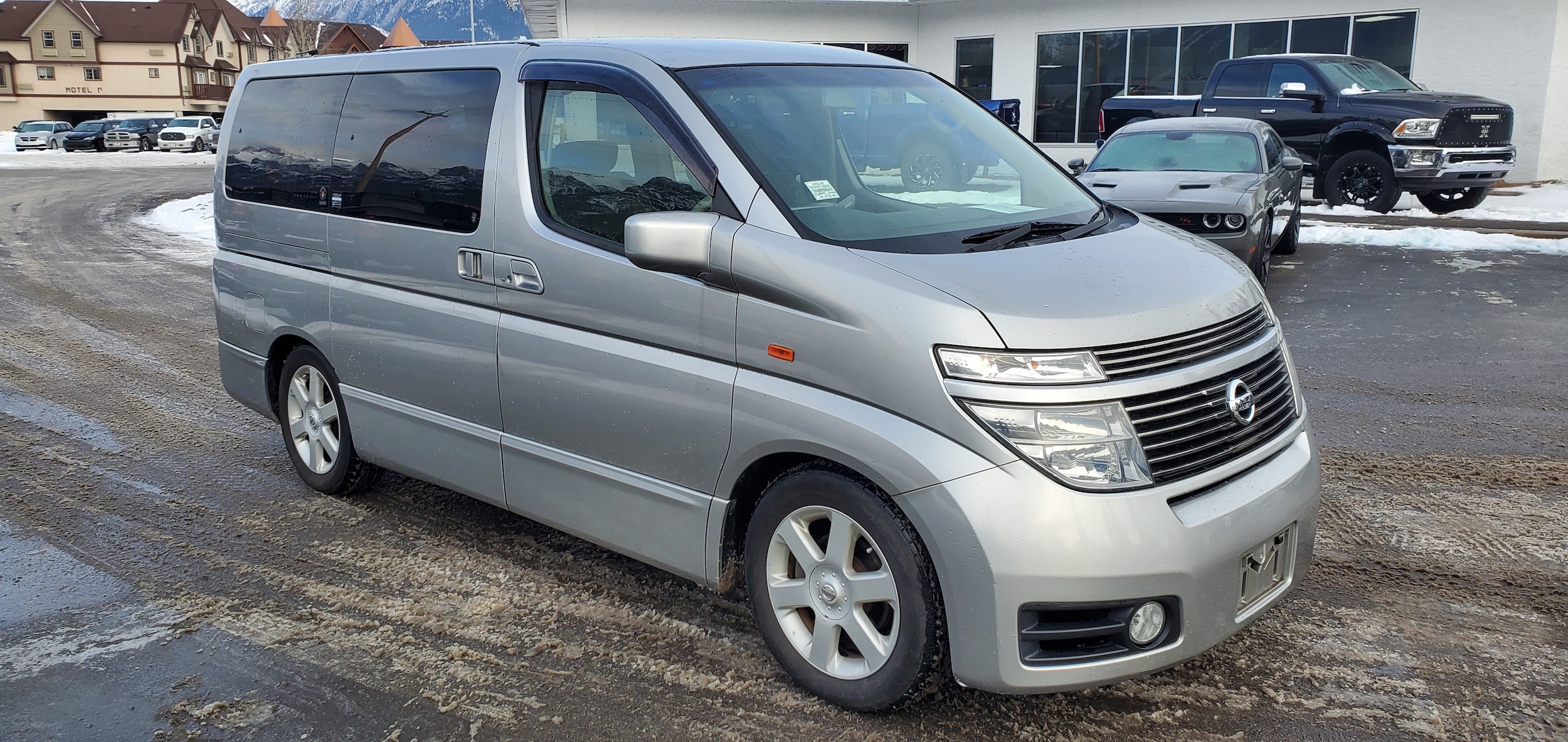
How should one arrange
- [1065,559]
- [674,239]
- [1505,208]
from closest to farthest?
[1065,559] < [674,239] < [1505,208]

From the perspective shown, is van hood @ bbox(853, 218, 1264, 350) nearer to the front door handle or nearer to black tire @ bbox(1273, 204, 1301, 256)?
the front door handle

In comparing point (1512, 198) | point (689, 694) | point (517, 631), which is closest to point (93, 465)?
point (517, 631)

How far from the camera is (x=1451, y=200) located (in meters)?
16.9

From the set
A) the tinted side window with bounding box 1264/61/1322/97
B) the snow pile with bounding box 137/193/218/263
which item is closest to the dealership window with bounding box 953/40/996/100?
the tinted side window with bounding box 1264/61/1322/97

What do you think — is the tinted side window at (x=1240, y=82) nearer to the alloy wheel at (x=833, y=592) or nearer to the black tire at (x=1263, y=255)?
the black tire at (x=1263, y=255)

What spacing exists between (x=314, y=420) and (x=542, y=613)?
1.92 m

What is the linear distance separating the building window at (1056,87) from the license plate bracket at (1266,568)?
23040mm

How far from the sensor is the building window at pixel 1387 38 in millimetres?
20469

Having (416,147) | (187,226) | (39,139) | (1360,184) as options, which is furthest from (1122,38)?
(39,139)

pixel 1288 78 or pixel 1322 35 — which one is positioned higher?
pixel 1322 35

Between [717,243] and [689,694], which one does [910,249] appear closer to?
[717,243]

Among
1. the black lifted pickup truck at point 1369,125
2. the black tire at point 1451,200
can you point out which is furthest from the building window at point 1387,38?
the black tire at point 1451,200

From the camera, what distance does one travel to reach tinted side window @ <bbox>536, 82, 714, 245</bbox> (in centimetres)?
366

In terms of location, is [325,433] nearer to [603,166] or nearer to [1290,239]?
[603,166]
